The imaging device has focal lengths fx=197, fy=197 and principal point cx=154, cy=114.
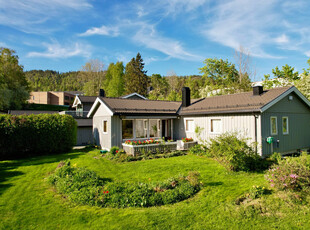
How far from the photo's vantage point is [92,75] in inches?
2041

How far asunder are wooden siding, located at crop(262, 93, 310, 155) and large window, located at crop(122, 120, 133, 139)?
9324 mm

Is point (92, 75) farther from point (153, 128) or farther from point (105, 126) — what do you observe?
point (153, 128)

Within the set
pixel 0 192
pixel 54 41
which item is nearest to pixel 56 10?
pixel 54 41

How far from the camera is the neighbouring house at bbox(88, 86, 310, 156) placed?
474 inches

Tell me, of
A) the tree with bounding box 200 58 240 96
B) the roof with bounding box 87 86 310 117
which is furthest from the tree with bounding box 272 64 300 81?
the roof with bounding box 87 86 310 117

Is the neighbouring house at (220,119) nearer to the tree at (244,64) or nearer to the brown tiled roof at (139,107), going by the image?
the brown tiled roof at (139,107)

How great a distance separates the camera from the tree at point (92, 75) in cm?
5125

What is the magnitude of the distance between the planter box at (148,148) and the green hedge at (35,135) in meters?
5.52

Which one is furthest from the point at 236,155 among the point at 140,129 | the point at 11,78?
the point at 11,78

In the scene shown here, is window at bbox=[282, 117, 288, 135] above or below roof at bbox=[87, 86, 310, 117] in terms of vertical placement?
below

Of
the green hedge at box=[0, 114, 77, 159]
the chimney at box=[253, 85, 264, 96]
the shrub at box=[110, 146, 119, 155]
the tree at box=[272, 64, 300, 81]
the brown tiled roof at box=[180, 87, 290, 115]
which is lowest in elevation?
the shrub at box=[110, 146, 119, 155]

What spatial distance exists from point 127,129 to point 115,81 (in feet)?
117

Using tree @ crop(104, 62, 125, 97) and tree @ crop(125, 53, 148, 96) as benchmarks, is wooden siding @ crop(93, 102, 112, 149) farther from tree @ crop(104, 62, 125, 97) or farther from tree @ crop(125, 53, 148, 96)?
tree @ crop(104, 62, 125, 97)

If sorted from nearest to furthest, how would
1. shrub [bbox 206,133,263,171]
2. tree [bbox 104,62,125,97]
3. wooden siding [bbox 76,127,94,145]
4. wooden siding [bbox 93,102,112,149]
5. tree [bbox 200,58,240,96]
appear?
1. shrub [bbox 206,133,263,171]
2. wooden siding [bbox 93,102,112,149]
3. wooden siding [bbox 76,127,94,145]
4. tree [bbox 200,58,240,96]
5. tree [bbox 104,62,125,97]
